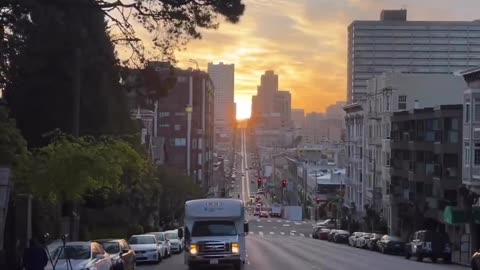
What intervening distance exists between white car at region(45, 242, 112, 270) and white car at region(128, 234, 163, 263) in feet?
49.0

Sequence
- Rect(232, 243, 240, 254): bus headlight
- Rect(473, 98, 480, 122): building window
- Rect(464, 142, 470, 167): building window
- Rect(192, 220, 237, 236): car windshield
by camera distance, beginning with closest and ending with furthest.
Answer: Rect(232, 243, 240, 254): bus headlight < Rect(192, 220, 237, 236): car windshield < Rect(473, 98, 480, 122): building window < Rect(464, 142, 470, 167): building window

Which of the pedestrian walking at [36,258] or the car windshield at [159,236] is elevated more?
the pedestrian walking at [36,258]

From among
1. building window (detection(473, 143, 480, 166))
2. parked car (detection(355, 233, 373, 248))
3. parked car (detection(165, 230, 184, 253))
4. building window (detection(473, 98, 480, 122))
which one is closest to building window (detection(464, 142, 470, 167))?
building window (detection(473, 143, 480, 166))

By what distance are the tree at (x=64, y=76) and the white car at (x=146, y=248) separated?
6.95 meters

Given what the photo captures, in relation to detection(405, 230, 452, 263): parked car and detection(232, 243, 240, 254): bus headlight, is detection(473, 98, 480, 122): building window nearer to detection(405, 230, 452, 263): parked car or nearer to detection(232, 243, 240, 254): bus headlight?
detection(405, 230, 452, 263): parked car

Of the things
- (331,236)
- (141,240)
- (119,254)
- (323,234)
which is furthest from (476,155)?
(119,254)

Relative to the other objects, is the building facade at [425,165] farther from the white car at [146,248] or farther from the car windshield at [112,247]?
the car windshield at [112,247]

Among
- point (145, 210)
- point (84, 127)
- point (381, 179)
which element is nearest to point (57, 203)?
point (84, 127)

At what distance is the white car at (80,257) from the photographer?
22.5m

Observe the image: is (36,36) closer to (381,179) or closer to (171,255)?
(171,255)

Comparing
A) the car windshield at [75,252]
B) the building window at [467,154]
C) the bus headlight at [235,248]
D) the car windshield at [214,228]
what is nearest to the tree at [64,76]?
the car windshield at [214,228]

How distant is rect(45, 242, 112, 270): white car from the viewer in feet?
73.8

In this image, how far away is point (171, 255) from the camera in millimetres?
49812

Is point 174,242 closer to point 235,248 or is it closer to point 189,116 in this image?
point 235,248
